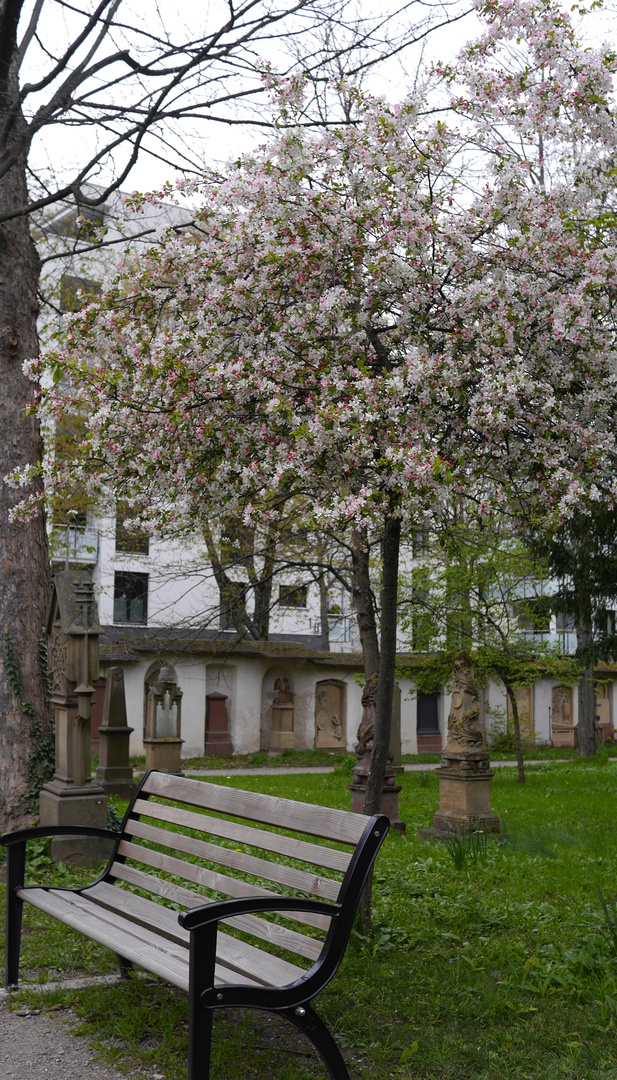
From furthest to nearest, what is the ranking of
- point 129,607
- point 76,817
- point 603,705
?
point 603,705
point 129,607
point 76,817

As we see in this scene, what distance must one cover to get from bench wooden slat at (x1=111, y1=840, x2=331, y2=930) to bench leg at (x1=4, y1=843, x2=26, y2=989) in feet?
1.59

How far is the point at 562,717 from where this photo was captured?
119 ft

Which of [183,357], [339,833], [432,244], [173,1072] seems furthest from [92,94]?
[173,1072]

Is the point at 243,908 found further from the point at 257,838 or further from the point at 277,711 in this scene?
the point at 277,711

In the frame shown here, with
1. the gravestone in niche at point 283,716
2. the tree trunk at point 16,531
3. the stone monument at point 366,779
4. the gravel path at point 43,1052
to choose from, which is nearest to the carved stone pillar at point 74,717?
the tree trunk at point 16,531

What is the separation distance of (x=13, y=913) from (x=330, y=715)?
24.8m

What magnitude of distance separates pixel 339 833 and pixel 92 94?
6.46 meters

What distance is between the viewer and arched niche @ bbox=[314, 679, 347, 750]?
28.5 m

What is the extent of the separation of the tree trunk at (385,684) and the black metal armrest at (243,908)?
2.12 m

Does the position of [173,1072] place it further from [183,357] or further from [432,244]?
[432,244]

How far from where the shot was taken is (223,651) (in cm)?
2472

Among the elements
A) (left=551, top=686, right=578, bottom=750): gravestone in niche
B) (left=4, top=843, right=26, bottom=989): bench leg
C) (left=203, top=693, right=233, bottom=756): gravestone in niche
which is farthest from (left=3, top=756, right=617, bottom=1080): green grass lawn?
(left=551, top=686, right=578, bottom=750): gravestone in niche

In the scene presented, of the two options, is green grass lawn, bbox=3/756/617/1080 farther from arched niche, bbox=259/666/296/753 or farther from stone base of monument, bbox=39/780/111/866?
arched niche, bbox=259/666/296/753

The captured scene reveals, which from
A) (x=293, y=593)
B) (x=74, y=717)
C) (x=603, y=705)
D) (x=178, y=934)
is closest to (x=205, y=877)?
(x=178, y=934)
